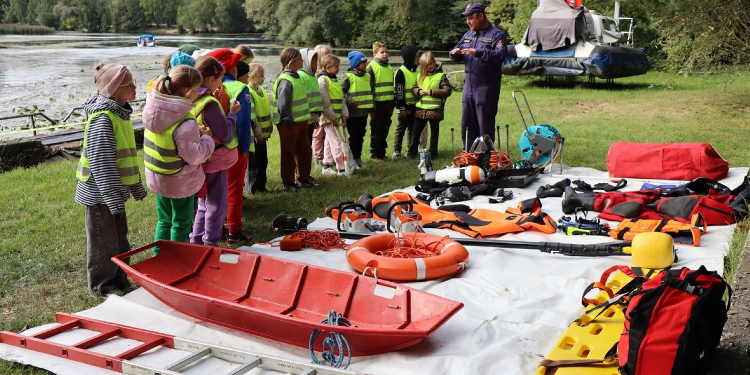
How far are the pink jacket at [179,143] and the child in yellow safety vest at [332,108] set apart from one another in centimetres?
372

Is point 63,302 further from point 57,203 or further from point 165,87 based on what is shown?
point 57,203

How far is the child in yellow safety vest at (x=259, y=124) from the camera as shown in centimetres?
769

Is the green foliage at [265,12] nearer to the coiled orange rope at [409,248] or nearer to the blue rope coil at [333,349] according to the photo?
the coiled orange rope at [409,248]

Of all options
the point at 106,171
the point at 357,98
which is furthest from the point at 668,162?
the point at 106,171

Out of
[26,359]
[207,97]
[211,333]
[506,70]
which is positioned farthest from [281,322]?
[506,70]

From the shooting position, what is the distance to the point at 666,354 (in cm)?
328

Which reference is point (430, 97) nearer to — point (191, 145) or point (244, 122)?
point (244, 122)

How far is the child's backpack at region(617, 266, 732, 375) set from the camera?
129 inches

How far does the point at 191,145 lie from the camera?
511 cm

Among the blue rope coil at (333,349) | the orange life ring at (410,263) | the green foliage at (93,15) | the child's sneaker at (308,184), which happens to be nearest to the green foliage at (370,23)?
the green foliage at (93,15)

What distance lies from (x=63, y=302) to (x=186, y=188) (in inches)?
45.9

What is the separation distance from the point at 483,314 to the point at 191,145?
2.40m

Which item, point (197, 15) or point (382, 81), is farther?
point (197, 15)

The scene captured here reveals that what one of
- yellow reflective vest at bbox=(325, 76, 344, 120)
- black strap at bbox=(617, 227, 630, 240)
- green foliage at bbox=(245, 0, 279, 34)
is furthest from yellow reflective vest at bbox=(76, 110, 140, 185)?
green foliage at bbox=(245, 0, 279, 34)
